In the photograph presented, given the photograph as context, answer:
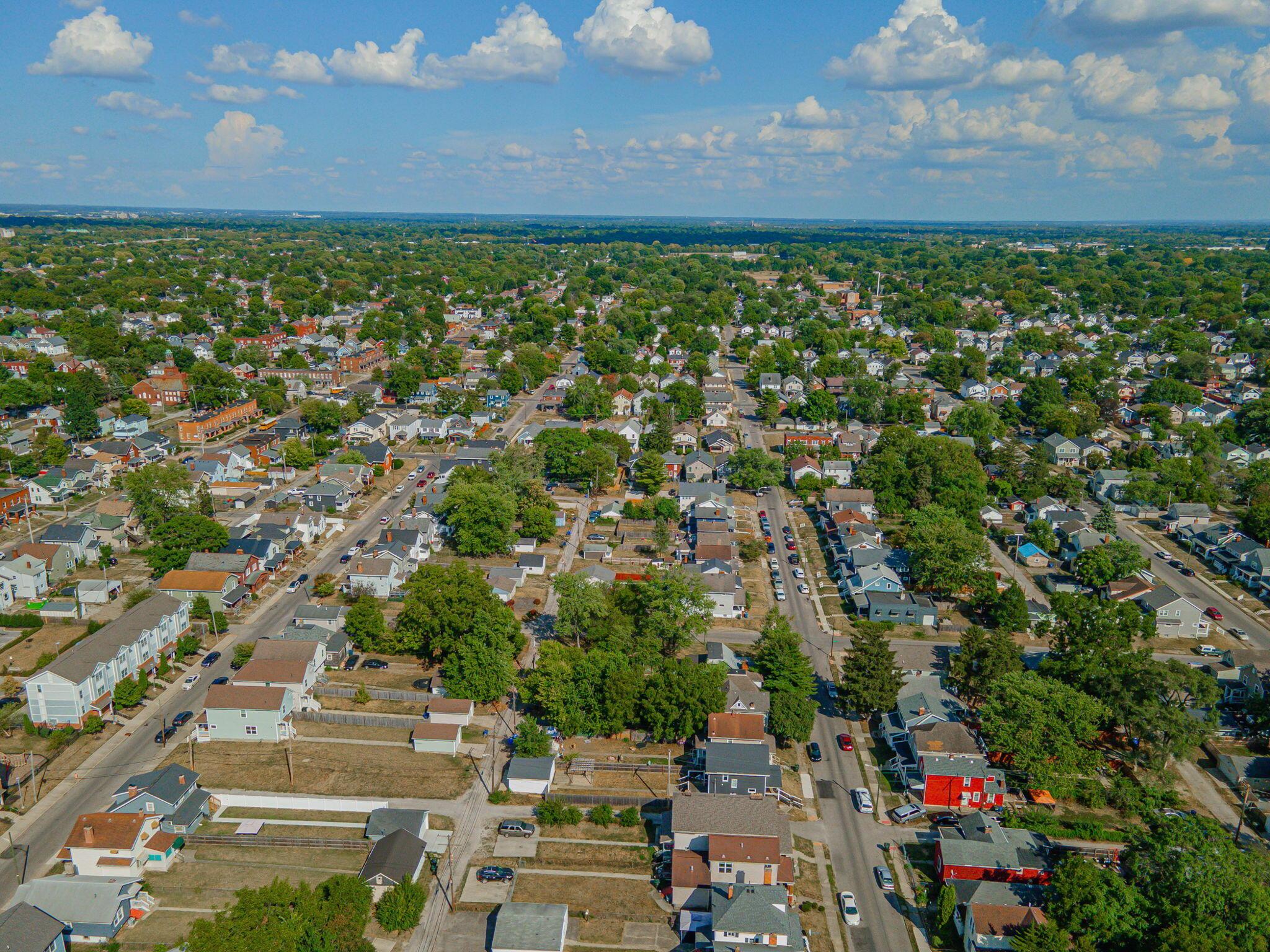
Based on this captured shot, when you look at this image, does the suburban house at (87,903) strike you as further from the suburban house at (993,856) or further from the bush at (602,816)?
the suburban house at (993,856)

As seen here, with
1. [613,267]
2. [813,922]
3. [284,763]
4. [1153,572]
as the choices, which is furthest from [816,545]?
[613,267]

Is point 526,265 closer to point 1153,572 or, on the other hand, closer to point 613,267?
point 613,267

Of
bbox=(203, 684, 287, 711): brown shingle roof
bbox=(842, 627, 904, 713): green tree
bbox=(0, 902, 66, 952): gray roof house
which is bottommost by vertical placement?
bbox=(0, 902, 66, 952): gray roof house

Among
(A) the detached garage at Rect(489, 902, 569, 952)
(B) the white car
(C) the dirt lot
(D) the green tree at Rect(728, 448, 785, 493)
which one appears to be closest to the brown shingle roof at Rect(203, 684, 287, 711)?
(C) the dirt lot

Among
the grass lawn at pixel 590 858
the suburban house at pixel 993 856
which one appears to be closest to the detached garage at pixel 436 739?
the grass lawn at pixel 590 858

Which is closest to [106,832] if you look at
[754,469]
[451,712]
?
[451,712]

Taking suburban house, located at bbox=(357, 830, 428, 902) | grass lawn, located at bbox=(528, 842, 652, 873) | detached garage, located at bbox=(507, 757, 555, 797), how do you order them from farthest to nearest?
detached garage, located at bbox=(507, 757, 555, 797)
grass lawn, located at bbox=(528, 842, 652, 873)
suburban house, located at bbox=(357, 830, 428, 902)

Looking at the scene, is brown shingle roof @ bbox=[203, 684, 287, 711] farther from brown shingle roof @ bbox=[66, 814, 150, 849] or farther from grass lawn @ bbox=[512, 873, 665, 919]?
grass lawn @ bbox=[512, 873, 665, 919]

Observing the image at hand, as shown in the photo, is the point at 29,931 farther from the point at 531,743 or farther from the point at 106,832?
the point at 531,743
